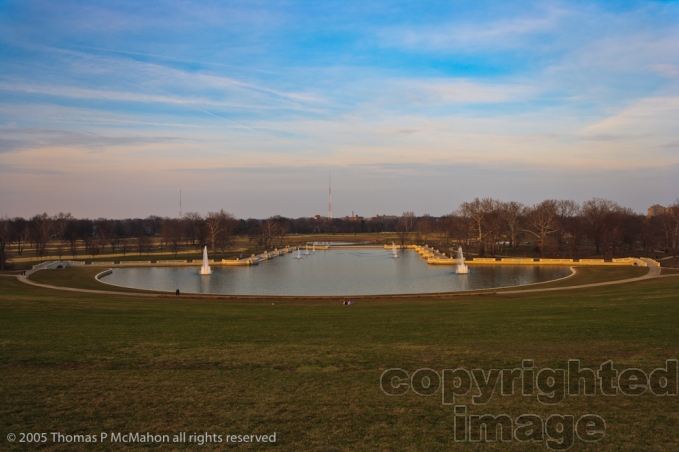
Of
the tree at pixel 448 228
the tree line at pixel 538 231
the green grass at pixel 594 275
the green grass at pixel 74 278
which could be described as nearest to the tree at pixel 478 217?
the tree line at pixel 538 231

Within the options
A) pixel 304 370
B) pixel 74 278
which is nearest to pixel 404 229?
pixel 74 278

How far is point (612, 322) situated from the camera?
17.7 meters

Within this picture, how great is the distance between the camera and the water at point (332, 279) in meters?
46.3

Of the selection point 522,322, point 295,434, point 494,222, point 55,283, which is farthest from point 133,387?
point 494,222

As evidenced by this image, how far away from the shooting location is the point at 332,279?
5569 centimetres

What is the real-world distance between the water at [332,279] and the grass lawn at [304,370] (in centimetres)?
2462

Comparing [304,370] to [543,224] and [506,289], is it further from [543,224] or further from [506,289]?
[543,224]

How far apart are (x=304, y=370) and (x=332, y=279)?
43970 mm

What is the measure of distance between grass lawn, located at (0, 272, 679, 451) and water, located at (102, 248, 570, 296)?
80.8 feet

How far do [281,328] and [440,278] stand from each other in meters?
38.9

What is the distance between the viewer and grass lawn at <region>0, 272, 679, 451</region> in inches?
323

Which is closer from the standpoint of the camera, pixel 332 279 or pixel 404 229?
pixel 332 279

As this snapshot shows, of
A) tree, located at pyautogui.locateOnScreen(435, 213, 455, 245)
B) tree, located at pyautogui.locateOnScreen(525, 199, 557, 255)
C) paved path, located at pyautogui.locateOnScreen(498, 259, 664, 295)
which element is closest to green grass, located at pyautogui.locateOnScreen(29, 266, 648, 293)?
paved path, located at pyautogui.locateOnScreen(498, 259, 664, 295)

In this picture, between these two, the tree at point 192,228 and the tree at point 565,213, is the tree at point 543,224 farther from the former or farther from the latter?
the tree at point 192,228
